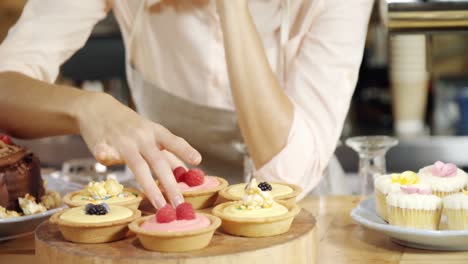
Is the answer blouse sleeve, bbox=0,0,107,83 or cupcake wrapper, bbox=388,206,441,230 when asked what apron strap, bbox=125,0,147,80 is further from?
cupcake wrapper, bbox=388,206,441,230

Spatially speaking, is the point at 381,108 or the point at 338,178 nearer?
the point at 338,178

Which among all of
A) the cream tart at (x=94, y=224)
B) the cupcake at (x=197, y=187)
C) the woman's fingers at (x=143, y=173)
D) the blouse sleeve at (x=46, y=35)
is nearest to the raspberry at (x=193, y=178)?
the cupcake at (x=197, y=187)

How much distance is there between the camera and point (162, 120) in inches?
104

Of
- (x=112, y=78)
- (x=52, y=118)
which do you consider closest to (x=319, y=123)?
(x=52, y=118)

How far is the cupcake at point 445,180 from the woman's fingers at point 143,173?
583 mm

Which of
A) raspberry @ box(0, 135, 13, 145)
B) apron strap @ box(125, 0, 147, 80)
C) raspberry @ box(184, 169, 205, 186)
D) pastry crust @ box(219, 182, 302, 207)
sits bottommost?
pastry crust @ box(219, 182, 302, 207)

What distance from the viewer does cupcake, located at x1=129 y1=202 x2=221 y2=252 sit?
140cm

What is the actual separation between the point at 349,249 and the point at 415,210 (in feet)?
0.48

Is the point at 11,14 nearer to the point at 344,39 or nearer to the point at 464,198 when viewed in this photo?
the point at 344,39

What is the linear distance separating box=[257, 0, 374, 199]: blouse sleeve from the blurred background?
1.64 meters

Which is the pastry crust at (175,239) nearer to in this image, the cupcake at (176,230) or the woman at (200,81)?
the cupcake at (176,230)

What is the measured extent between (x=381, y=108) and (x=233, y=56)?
2.58 metres


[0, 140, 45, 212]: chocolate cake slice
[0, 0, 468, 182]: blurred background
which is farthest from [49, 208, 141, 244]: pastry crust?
[0, 0, 468, 182]: blurred background

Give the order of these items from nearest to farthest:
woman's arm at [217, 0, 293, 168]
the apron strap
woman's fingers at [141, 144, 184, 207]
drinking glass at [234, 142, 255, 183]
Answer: woman's fingers at [141, 144, 184, 207] → woman's arm at [217, 0, 293, 168] → drinking glass at [234, 142, 255, 183] → the apron strap
